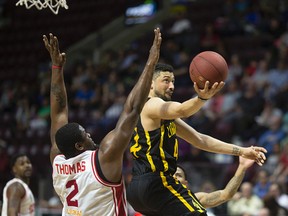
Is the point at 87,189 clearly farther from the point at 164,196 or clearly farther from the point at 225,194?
the point at 225,194

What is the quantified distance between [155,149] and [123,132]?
1130 millimetres

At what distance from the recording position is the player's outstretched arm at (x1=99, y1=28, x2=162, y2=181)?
500 cm

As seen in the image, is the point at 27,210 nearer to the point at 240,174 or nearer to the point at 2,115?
the point at 240,174

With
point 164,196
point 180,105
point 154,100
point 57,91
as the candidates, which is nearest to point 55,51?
point 57,91

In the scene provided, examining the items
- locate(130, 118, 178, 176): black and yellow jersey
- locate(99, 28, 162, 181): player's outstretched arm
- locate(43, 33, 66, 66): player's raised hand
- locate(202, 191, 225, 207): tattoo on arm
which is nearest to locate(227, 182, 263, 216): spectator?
locate(202, 191, 225, 207): tattoo on arm

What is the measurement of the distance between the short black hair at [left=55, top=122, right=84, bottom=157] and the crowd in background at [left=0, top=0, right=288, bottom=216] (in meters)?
5.36

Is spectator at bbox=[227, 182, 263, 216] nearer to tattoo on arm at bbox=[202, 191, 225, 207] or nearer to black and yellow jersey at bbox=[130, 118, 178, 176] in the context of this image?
tattoo on arm at bbox=[202, 191, 225, 207]

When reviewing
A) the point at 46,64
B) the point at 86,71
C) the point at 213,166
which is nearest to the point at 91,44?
the point at 46,64

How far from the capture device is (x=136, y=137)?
622 cm

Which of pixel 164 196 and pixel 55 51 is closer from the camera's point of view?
pixel 55 51

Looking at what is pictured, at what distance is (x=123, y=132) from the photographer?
5.01 m

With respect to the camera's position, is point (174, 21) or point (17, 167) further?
point (174, 21)

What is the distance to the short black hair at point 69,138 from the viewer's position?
5.25 m

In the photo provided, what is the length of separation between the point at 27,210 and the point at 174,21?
11.1m
